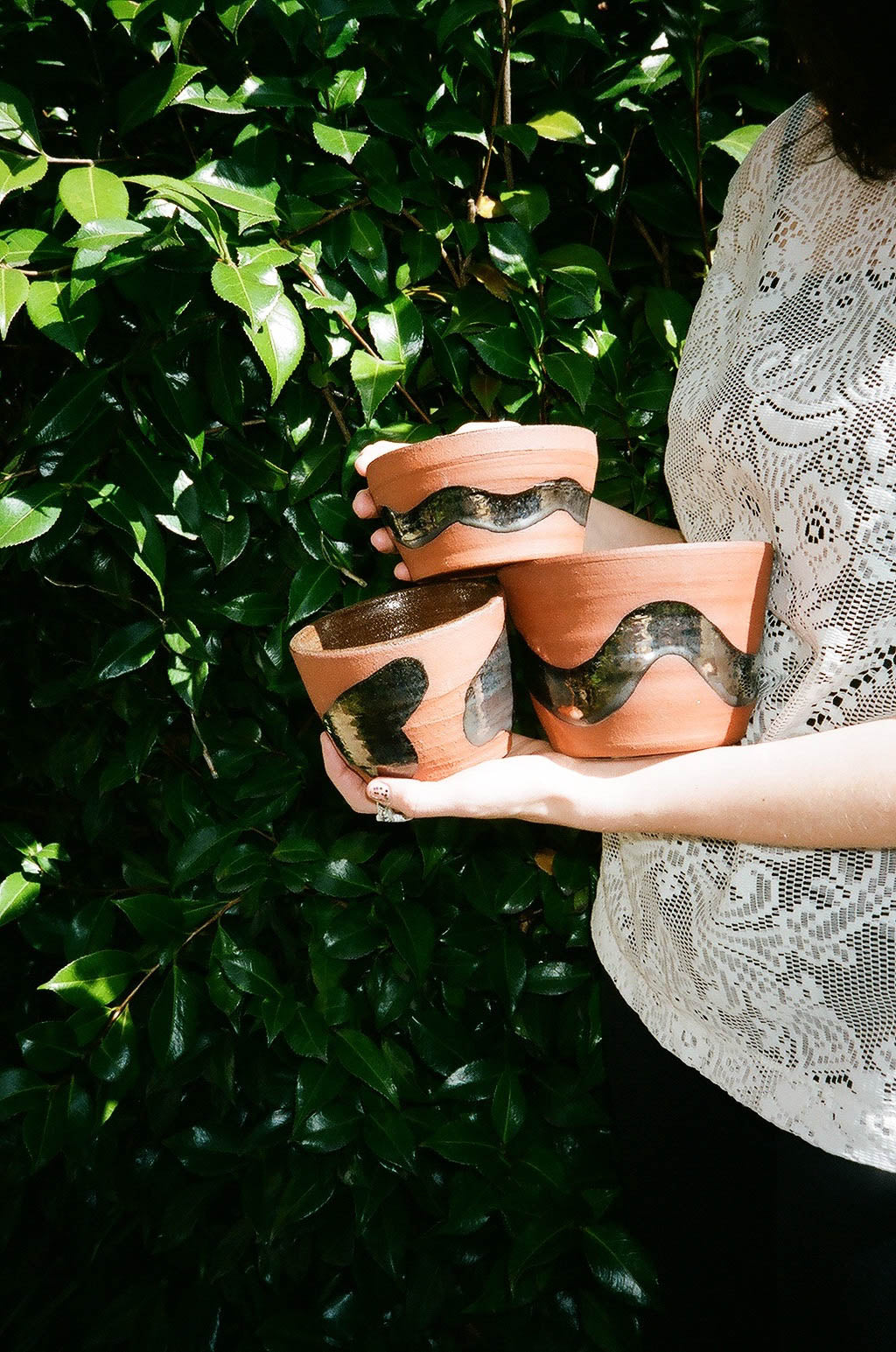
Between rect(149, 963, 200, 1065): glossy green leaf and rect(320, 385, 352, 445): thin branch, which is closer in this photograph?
rect(320, 385, 352, 445): thin branch

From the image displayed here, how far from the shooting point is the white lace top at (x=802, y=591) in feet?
2.18

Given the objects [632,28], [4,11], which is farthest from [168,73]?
[632,28]

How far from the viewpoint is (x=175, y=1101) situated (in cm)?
121

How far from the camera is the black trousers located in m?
0.72

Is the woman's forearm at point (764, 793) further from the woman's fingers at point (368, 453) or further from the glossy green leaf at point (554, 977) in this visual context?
the glossy green leaf at point (554, 977)

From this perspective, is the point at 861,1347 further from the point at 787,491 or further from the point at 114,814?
the point at 114,814

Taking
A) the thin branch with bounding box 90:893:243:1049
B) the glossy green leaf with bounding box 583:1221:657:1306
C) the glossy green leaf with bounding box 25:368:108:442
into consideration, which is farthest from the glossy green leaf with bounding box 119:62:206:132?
the glossy green leaf with bounding box 583:1221:657:1306

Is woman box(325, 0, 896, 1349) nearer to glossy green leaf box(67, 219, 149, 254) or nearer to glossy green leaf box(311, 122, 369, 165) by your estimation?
glossy green leaf box(311, 122, 369, 165)

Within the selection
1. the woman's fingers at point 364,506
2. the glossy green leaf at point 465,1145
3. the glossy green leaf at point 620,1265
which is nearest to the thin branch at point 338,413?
the woman's fingers at point 364,506

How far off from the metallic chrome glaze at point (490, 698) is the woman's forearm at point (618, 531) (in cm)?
22

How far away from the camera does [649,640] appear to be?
66cm

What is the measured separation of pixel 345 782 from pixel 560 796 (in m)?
0.18

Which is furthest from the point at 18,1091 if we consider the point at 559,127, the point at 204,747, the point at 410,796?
the point at 559,127

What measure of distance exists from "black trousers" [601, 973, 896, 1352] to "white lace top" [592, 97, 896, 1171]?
61 millimetres
